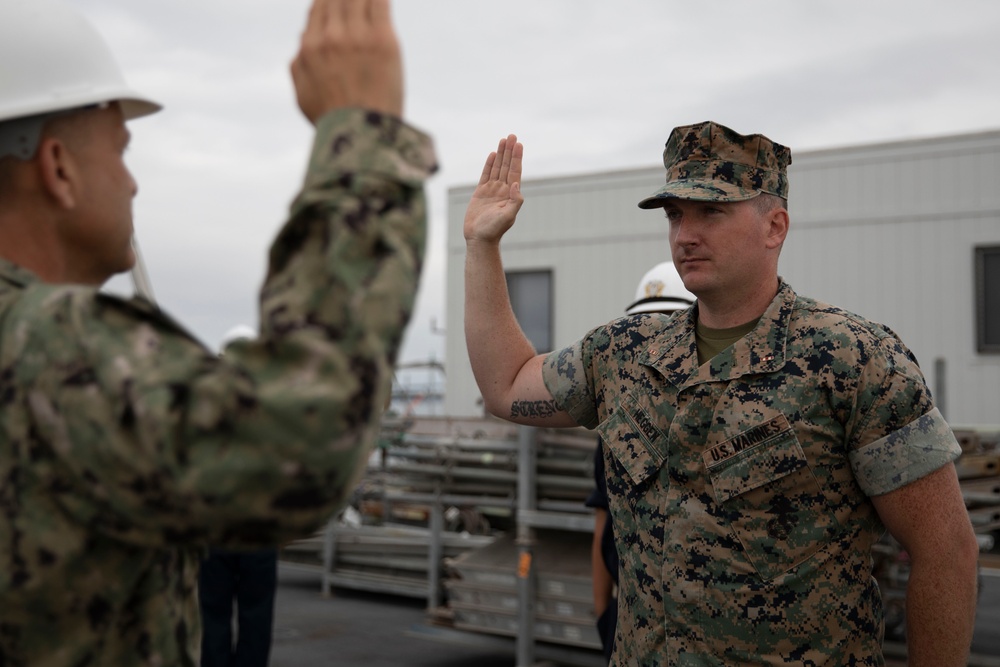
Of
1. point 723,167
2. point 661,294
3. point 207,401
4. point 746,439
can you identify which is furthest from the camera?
point 661,294

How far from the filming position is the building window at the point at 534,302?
482 inches

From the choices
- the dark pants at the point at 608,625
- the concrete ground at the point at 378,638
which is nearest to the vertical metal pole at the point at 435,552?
the concrete ground at the point at 378,638

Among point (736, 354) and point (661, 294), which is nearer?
point (736, 354)

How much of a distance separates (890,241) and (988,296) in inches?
44.5

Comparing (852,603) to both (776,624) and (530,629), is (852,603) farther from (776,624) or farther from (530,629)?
(530,629)

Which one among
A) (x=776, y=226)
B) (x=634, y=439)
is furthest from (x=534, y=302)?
(x=634, y=439)

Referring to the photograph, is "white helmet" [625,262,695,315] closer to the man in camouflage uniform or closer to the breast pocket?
the man in camouflage uniform

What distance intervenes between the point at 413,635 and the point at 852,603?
6.12 m

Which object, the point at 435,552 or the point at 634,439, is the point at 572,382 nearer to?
the point at 634,439

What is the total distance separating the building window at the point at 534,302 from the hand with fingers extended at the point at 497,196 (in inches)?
373

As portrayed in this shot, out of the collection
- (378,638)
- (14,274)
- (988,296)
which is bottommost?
(378,638)

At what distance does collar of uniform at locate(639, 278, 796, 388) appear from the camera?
7.95ft

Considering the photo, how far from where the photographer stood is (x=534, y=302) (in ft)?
40.7

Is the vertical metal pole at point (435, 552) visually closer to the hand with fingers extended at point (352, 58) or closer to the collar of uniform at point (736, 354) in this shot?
the collar of uniform at point (736, 354)
